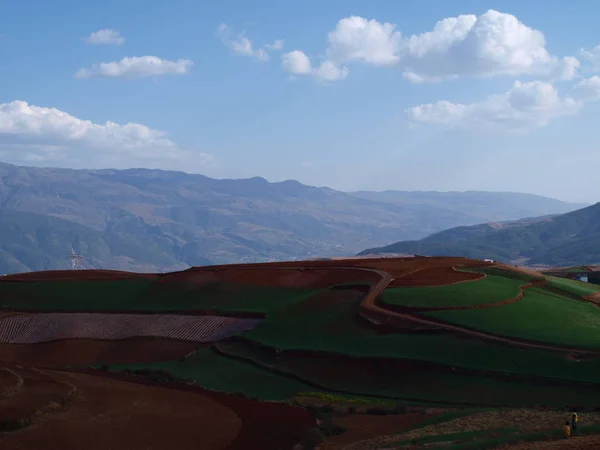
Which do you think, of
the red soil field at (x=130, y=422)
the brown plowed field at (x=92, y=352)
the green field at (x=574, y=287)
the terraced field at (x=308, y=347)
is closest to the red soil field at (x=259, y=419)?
the terraced field at (x=308, y=347)

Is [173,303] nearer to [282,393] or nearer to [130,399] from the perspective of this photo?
[282,393]

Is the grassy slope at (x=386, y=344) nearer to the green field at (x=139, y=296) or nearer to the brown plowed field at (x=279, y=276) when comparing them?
the green field at (x=139, y=296)

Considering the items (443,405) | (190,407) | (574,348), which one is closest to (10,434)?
(190,407)

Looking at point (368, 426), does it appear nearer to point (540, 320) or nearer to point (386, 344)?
point (386, 344)

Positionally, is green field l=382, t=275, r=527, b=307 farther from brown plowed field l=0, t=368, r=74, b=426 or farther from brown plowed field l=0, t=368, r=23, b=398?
brown plowed field l=0, t=368, r=23, b=398

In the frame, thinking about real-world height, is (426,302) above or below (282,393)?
above

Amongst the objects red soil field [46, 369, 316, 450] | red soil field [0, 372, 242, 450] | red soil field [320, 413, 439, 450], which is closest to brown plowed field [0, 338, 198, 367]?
red soil field [46, 369, 316, 450]

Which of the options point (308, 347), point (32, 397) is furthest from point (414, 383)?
point (32, 397)
